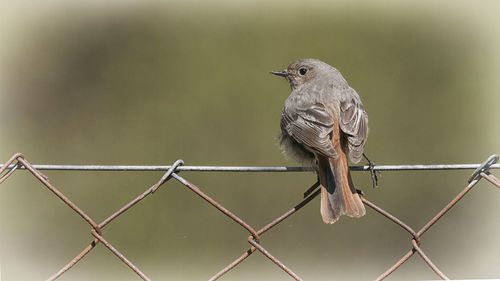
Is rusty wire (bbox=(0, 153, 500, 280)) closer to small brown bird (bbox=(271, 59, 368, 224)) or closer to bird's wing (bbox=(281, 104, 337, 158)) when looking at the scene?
small brown bird (bbox=(271, 59, 368, 224))

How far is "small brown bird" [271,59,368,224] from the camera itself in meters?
3.67

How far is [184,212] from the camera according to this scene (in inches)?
244

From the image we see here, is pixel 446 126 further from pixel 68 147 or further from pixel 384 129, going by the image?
pixel 68 147

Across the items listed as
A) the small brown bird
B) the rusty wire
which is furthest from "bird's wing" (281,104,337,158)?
the rusty wire

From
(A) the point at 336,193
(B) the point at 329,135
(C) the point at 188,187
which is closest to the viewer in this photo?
(C) the point at 188,187

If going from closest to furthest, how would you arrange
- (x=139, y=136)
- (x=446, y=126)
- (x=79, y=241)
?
(x=79, y=241) < (x=139, y=136) < (x=446, y=126)

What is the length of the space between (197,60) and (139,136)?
0.91 meters

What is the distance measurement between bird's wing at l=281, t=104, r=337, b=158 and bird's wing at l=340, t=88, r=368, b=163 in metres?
0.09

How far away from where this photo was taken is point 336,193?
3695mm

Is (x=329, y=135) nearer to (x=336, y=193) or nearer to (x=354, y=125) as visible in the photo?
(x=354, y=125)

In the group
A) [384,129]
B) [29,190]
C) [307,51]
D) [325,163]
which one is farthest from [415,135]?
[29,190]

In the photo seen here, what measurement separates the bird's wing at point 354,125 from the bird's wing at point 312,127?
0.09 m

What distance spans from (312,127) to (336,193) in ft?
1.87

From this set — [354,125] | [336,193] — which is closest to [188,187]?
[336,193]
